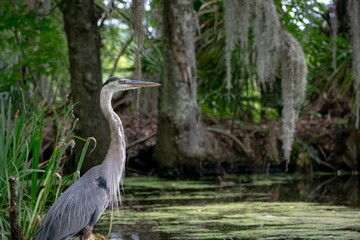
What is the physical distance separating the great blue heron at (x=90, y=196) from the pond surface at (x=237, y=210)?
0.69m

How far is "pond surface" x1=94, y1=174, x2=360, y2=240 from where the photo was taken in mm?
5770

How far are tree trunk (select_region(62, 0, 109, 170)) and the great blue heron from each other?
3.61 m

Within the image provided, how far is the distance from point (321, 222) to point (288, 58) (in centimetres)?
399

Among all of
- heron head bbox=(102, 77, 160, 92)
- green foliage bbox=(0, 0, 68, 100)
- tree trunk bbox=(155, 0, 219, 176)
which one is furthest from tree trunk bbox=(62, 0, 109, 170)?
heron head bbox=(102, 77, 160, 92)

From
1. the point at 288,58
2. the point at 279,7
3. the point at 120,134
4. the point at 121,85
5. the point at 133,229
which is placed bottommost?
the point at 133,229

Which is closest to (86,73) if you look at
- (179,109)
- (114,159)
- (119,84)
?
(179,109)

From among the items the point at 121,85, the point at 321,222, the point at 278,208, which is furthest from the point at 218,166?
the point at 121,85

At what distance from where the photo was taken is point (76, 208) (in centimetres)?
478

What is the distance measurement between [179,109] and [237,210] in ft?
12.6

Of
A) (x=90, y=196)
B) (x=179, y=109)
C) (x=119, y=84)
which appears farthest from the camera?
(x=179, y=109)

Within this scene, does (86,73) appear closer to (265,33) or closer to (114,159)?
(265,33)

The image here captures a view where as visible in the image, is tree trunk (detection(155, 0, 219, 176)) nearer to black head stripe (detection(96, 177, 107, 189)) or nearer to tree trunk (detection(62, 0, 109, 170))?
tree trunk (detection(62, 0, 109, 170))

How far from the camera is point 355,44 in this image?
376 inches

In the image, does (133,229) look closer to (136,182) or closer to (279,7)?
(136,182)
